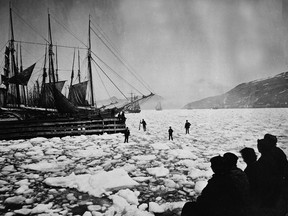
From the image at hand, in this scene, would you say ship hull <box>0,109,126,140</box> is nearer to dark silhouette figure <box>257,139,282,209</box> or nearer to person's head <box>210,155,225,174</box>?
dark silhouette figure <box>257,139,282,209</box>

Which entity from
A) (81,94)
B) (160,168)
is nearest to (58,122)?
(160,168)

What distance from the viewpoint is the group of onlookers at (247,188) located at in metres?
2.02

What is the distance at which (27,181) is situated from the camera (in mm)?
5594

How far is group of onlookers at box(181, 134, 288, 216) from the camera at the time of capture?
6.63 ft

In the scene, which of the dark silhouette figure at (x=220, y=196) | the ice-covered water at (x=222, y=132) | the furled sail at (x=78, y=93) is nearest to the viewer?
the dark silhouette figure at (x=220, y=196)

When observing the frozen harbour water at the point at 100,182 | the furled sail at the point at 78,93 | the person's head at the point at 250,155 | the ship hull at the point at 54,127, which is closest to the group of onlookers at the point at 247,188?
the person's head at the point at 250,155

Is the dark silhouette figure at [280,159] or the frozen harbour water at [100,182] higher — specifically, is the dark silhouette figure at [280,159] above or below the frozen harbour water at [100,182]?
above

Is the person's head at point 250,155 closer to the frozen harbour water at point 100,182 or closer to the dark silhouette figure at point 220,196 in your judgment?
the dark silhouette figure at point 220,196

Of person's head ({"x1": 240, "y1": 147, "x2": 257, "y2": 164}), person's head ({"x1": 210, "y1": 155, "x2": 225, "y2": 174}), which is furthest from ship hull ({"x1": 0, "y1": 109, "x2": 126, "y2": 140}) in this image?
person's head ({"x1": 210, "y1": 155, "x2": 225, "y2": 174})

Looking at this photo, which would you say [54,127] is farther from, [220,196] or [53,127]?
[220,196]

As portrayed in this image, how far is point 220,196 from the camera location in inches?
80.2

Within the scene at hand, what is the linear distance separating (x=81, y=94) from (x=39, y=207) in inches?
1536

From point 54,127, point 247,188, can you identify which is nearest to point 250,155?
point 247,188

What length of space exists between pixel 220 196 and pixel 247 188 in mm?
372
